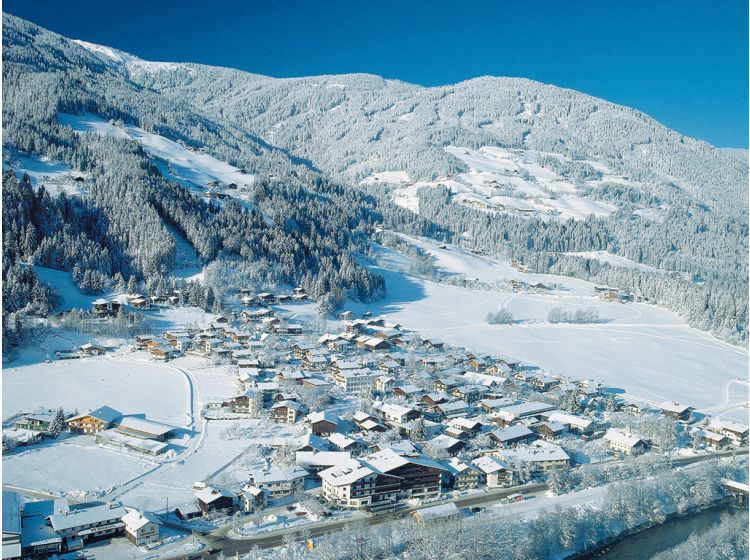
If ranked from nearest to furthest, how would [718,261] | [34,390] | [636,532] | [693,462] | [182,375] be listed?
[636,532] → [693,462] → [34,390] → [182,375] → [718,261]

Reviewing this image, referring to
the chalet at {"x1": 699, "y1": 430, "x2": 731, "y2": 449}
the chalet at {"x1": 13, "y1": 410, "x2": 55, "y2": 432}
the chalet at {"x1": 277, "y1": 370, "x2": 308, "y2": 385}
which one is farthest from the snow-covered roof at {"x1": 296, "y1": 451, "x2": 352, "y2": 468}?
the chalet at {"x1": 699, "y1": 430, "x2": 731, "y2": 449}

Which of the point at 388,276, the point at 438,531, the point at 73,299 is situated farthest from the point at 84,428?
the point at 388,276

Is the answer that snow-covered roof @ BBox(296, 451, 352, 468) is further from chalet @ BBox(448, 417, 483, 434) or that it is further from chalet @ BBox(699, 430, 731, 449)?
chalet @ BBox(699, 430, 731, 449)

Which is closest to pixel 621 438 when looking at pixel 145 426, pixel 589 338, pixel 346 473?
pixel 346 473

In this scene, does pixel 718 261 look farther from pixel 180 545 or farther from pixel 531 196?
pixel 180 545

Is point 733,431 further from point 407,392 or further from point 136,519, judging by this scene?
point 136,519
